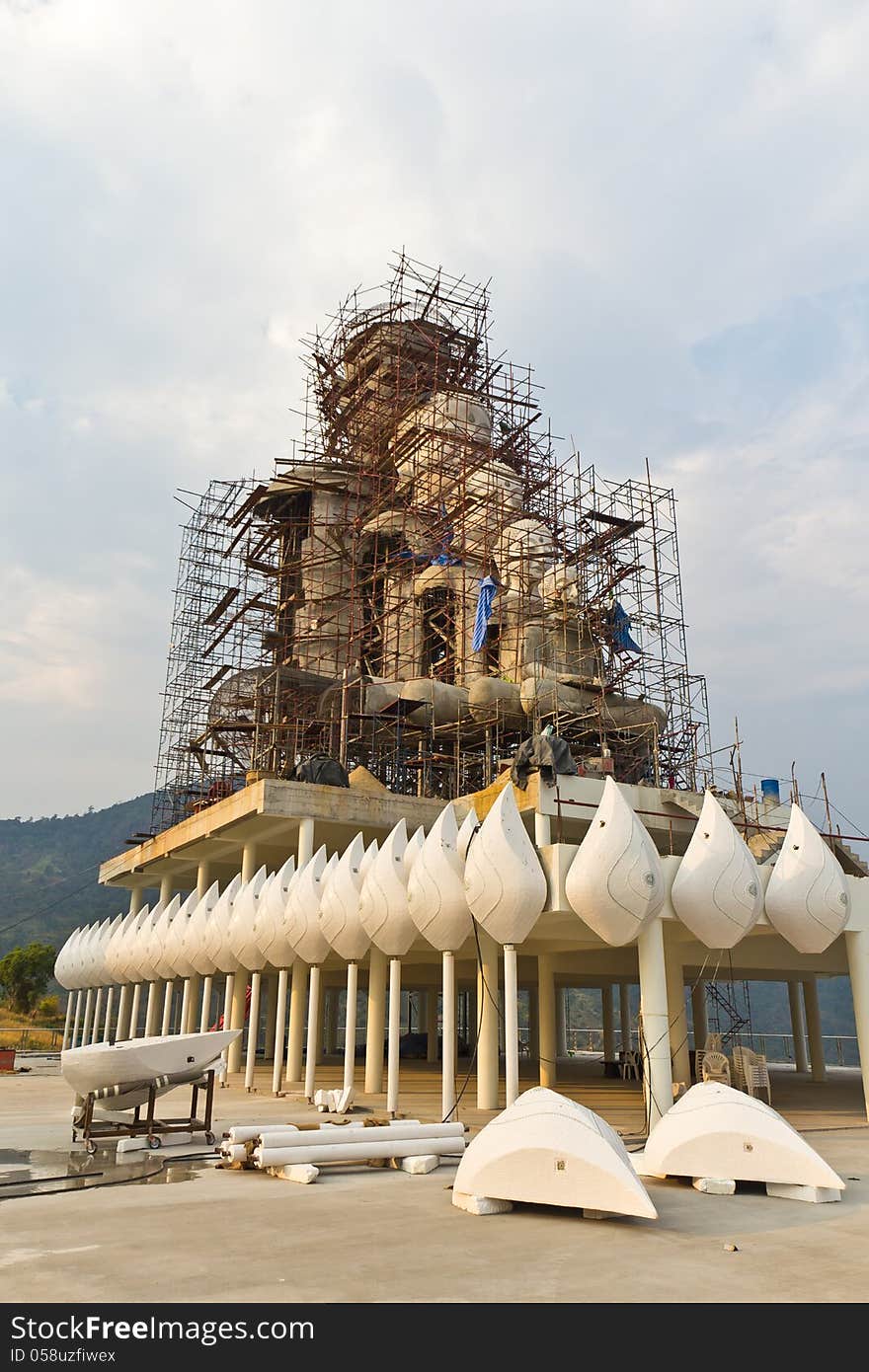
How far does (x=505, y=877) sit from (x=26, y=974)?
4895 cm

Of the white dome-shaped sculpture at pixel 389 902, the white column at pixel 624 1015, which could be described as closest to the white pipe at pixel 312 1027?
the white dome-shaped sculpture at pixel 389 902

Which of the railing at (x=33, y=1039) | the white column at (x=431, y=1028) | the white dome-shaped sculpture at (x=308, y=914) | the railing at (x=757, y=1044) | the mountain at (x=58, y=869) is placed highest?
the mountain at (x=58, y=869)

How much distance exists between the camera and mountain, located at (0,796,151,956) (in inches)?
4365

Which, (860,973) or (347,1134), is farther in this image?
(860,973)

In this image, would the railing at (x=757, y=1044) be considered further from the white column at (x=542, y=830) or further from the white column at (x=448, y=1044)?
the white column at (x=448, y=1044)

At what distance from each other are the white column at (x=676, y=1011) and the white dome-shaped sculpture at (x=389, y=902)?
643cm

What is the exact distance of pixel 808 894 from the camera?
1789 centimetres

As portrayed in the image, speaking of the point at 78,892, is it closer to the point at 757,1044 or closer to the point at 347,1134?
the point at 757,1044

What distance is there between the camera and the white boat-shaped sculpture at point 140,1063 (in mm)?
13523

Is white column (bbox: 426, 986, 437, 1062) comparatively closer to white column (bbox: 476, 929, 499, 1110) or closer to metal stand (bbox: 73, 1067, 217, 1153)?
white column (bbox: 476, 929, 499, 1110)

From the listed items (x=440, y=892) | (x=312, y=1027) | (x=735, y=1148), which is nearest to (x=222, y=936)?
(x=312, y=1027)

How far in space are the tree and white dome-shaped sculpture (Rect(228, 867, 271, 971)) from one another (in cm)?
3820

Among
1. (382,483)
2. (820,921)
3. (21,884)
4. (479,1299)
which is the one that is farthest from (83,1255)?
(21,884)
